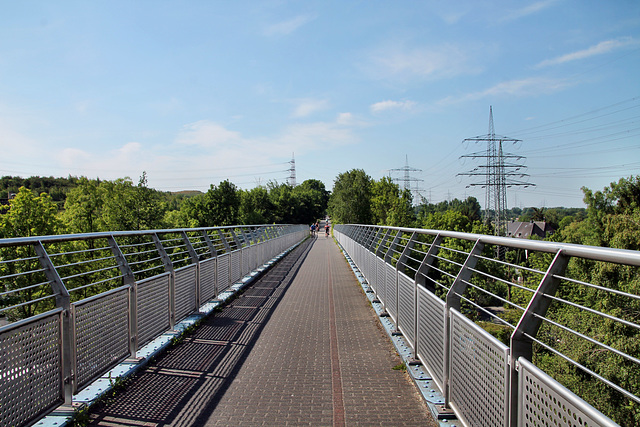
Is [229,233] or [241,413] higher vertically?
[229,233]

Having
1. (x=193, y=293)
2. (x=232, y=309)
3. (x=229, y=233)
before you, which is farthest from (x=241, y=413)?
(x=229, y=233)

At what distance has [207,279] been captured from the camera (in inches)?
309

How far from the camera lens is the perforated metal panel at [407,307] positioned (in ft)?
16.0

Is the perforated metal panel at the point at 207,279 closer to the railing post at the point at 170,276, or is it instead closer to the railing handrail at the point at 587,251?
the railing post at the point at 170,276

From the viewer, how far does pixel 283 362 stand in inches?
200

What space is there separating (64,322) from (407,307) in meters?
3.72

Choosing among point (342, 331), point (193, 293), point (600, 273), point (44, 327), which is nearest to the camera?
point (44, 327)

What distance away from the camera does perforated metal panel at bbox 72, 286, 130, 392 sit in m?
3.71

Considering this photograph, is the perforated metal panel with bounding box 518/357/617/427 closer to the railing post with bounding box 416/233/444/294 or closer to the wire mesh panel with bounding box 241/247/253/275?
the railing post with bounding box 416/233/444/294

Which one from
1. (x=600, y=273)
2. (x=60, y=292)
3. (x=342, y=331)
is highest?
(x=60, y=292)

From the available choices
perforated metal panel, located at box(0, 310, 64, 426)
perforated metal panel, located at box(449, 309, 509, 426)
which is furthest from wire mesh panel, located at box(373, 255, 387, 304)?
perforated metal panel, located at box(0, 310, 64, 426)

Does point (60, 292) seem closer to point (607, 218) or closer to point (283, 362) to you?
point (283, 362)

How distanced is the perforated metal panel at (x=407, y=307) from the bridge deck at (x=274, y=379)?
0.35 metres

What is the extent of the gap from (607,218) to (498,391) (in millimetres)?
53321
